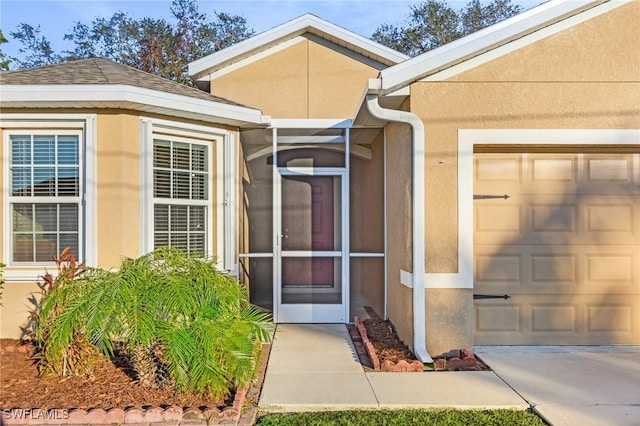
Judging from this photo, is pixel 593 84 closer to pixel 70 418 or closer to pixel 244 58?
pixel 244 58

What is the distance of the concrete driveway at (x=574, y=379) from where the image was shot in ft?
13.3

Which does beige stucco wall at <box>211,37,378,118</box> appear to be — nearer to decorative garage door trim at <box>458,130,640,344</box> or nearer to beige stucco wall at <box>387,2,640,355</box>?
beige stucco wall at <box>387,2,640,355</box>

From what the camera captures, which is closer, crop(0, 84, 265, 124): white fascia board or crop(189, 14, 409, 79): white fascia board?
crop(0, 84, 265, 124): white fascia board

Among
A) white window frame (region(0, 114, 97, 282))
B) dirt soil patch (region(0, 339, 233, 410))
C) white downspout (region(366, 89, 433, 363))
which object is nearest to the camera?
dirt soil patch (region(0, 339, 233, 410))

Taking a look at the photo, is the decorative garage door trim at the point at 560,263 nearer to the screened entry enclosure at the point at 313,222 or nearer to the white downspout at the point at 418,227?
the white downspout at the point at 418,227

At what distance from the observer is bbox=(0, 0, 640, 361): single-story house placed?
561 cm

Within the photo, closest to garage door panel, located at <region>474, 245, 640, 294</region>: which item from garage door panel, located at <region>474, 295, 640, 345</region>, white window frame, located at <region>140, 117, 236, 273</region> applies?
garage door panel, located at <region>474, 295, 640, 345</region>

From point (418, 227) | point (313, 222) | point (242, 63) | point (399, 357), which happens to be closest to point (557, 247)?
point (418, 227)

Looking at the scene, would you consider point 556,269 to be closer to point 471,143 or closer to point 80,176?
point 471,143

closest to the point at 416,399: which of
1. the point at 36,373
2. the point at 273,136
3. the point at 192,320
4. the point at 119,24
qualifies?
the point at 192,320

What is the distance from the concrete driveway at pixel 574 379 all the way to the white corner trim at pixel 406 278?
1061 millimetres

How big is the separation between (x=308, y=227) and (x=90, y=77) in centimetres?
362

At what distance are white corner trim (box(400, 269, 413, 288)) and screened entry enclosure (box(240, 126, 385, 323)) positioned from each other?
1502mm

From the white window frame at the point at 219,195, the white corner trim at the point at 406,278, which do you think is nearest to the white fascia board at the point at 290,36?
the white window frame at the point at 219,195
